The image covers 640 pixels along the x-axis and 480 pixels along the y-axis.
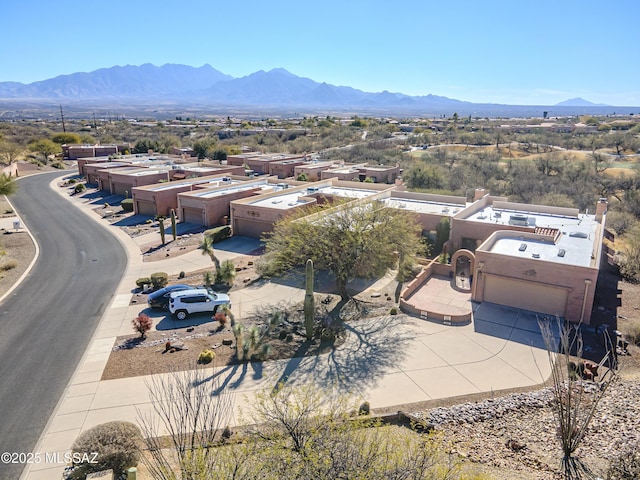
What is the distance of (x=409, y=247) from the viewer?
90.2ft

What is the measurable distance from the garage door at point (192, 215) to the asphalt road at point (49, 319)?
24.0 feet

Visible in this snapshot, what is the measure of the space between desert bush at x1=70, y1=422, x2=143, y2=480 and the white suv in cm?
1174

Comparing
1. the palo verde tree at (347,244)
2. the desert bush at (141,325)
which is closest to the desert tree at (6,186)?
the desert bush at (141,325)

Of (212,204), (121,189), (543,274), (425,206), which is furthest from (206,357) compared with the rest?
(121,189)

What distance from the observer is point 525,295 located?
26.6 m

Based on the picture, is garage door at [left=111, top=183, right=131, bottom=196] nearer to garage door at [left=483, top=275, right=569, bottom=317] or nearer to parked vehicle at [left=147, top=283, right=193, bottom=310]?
parked vehicle at [left=147, top=283, right=193, bottom=310]

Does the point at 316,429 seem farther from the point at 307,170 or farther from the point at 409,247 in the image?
the point at 307,170

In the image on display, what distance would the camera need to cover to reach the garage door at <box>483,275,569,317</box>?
25.7 metres

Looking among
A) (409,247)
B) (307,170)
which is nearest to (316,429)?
(409,247)

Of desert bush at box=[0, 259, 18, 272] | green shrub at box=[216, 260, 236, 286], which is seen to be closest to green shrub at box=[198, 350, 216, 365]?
green shrub at box=[216, 260, 236, 286]

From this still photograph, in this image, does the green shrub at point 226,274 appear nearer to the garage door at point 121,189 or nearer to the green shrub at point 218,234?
the green shrub at point 218,234

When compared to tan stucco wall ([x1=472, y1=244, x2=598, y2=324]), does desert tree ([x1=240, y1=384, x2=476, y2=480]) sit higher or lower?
higher

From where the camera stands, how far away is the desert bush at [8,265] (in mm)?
33269

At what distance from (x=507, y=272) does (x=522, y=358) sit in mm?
6770
